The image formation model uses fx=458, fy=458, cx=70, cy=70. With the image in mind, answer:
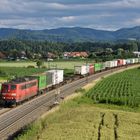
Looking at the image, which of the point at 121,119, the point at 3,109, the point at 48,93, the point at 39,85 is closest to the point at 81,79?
the point at 48,93

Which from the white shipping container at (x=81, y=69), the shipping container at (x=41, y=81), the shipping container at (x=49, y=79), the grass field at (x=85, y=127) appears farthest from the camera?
the white shipping container at (x=81, y=69)

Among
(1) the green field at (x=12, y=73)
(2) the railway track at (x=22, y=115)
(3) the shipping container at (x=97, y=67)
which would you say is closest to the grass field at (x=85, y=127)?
(2) the railway track at (x=22, y=115)

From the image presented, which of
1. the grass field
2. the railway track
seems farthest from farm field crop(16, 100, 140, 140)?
the railway track

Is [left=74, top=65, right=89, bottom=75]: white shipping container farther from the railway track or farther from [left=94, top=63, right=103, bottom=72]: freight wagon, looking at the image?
the railway track

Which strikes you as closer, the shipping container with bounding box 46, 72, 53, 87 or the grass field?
the grass field

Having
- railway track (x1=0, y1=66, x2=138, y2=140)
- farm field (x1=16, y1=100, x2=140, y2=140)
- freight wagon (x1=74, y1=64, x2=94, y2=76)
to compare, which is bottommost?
railway track (x1=0, y1=66, x2=138, y2=140)

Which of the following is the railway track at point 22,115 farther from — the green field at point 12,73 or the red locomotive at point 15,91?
the green field at point 12,73

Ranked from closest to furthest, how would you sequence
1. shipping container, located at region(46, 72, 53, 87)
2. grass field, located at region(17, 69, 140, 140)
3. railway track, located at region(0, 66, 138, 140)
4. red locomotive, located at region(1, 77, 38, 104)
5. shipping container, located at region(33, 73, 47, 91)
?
grass field, located at region(17, 69, 140, 140) < railway track, located at region(0, 66, 138, 140) < red locomotive, located at region(1, 77, 38, 104) < shipping container, located at region(33, 73, 47, 91) < shipping container, located at region(46, 72, 53, 87)

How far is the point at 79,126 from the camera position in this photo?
40.5m

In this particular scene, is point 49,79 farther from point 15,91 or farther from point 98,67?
point 98,67

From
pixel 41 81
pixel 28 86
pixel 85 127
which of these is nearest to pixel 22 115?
pixel 28 86

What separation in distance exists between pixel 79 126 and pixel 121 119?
6.63 meters

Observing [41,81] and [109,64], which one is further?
[109,64]

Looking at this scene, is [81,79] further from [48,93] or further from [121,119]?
[121,119]
